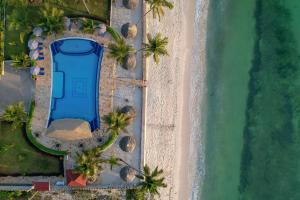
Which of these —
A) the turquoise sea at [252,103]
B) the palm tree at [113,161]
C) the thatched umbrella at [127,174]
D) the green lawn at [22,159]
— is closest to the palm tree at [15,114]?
the green lawn at [22,159]

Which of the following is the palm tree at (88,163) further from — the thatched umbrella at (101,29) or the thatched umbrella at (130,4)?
the thatched umbrella at (130,4)

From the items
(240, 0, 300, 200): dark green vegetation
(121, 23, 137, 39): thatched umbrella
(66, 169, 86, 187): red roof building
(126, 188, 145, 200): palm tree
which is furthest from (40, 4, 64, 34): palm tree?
(240, 0, 300, 200): dark green vegetation

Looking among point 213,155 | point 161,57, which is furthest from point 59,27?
point 213,155

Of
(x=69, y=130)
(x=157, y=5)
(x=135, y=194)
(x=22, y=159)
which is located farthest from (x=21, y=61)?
(x=135, y=194)

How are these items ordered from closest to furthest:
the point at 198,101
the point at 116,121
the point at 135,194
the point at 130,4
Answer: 1. the point at 116,121
2. the point at 130,4
3. the point at 135,194
4. the point at 198,101

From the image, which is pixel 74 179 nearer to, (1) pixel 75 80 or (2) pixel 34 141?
(2) pixel 34 141

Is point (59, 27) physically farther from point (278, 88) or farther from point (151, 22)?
point (278, 88)
